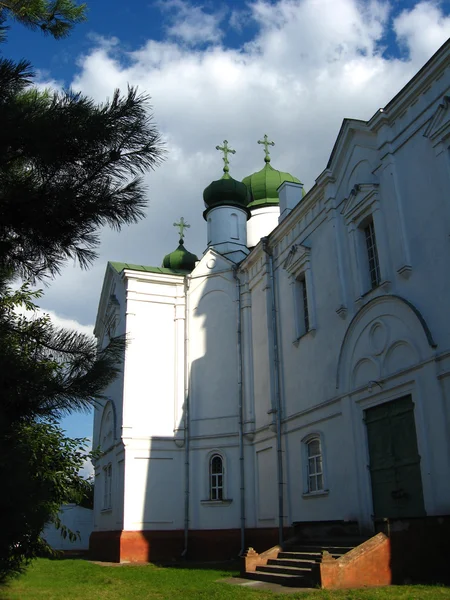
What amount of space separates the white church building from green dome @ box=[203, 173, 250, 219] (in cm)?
7

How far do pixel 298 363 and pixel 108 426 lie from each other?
8.72 meters

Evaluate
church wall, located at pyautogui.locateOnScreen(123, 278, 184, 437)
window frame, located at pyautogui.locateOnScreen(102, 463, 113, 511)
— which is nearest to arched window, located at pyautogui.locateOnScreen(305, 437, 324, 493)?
church wall, located at pyautogui.locateOnScreen(123, 278, 184, 437)

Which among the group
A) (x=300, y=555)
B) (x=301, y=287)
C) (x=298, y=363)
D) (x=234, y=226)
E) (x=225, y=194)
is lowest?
(x=300, y=555)

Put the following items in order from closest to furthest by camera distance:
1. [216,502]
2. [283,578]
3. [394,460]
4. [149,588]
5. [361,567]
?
[361,567] → [283,578] → [149,588] → [394,460] → [216,502]

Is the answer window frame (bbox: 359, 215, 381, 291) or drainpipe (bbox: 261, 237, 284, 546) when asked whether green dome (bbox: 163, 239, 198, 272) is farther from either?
window frame (bbox: 359, 215, 381, 291)

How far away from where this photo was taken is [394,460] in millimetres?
12242

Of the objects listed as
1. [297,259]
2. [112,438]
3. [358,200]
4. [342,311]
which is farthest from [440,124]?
[112,438]

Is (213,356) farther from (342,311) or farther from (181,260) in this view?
(342,311)

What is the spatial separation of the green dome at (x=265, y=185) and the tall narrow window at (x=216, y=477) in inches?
490

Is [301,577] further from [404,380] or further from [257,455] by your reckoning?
[257,455]

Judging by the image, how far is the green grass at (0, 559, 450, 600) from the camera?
9.04 m

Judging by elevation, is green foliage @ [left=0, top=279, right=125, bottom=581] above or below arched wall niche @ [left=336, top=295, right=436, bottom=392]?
below

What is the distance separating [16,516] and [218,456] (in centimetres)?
1612

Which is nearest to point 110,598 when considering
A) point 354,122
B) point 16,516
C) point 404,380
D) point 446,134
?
point 404,380
